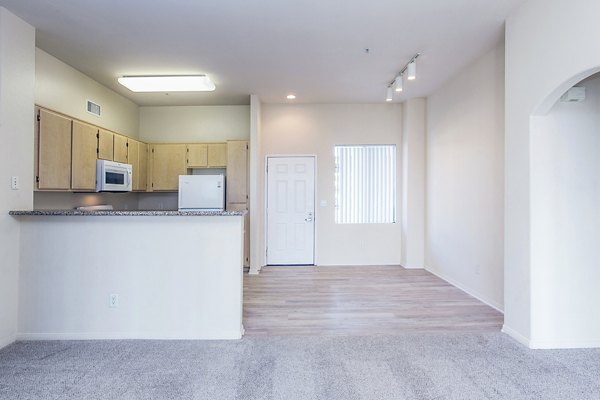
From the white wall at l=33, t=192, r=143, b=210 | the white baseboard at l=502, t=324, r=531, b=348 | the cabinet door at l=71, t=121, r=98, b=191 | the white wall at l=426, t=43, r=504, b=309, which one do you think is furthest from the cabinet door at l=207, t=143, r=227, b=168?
the white baseboard at l=502, t=324, r=531, b=348

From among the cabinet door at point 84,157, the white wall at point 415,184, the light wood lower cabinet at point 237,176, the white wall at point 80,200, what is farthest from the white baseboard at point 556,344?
the white wall at point 80,200

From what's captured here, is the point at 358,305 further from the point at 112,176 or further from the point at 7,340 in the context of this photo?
the point at 112,176

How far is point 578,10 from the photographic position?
6.88 feet

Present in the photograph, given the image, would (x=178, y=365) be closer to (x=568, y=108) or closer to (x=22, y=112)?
(x=22, y=112)

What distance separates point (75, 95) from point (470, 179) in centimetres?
519

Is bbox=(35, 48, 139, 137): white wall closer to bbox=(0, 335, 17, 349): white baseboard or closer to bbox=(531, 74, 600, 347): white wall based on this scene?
bbox=(0, 335, 17, 349): white baseboard

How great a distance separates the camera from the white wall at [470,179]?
134 inches

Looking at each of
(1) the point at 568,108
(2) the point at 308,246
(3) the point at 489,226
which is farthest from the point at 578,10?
(2) the point at 308,246

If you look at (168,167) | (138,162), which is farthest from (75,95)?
(168,167)

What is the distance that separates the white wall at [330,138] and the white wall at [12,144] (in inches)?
129

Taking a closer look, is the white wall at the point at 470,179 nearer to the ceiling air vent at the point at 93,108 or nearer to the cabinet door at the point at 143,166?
the cabinet door at the point at 143,166

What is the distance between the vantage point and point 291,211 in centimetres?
549

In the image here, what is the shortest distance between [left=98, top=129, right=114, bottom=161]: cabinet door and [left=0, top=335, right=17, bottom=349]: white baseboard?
2278 mm

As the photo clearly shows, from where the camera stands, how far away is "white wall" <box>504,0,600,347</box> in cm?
209
